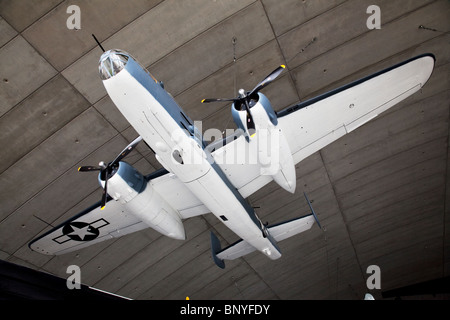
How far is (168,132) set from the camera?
7027 millimetres

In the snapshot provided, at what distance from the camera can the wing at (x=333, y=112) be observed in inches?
311

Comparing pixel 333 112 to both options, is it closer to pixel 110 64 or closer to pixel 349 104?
pixel 349 104

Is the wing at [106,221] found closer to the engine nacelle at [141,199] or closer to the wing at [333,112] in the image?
the engine nacelle at [141,199]

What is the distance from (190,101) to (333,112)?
14.1 ft

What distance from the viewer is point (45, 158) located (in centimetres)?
945

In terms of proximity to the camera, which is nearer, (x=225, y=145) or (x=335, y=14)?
(x=225, y=145)

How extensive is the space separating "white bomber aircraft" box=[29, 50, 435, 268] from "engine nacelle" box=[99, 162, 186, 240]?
1.0 inches

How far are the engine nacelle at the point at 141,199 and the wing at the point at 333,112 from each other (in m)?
2.13

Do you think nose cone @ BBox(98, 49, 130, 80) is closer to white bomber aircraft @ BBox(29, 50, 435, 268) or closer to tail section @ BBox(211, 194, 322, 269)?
white bomber aircraft @ BBox(29, 50, 435, 268)

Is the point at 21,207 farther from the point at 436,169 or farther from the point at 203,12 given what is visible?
the point at 436,169

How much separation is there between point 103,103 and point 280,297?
16311mm

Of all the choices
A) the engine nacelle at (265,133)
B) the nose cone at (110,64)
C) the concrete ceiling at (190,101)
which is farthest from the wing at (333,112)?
the nose cone at (110,64)

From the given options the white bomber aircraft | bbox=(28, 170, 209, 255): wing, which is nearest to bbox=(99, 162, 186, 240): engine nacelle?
the white bomber aircraft

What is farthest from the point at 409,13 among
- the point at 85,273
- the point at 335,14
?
the point at 85,273
